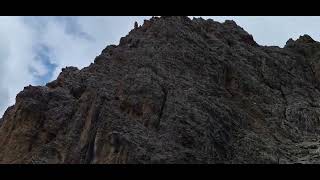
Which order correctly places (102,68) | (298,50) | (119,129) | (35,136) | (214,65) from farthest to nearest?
1. (298,50)
2. (214,65)
3. (102,68)
4. (35,136)
5. (119,129)

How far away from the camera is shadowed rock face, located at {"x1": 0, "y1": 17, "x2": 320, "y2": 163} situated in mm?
45125

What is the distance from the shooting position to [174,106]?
167ft

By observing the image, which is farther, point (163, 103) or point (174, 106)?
point (163, 103)

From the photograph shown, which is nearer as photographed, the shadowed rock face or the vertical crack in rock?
the shadowed rock face

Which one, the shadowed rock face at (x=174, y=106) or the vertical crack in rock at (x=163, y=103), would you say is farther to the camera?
the vertical crack in rock at (x=163, y=103)

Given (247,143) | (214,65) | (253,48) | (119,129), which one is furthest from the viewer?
(253,48)

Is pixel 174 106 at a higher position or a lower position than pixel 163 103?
lower

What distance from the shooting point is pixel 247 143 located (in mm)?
51875

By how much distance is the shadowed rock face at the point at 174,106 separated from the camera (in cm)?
4512
